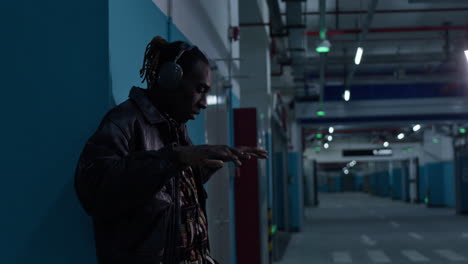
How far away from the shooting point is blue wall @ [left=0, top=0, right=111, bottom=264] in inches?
87.2

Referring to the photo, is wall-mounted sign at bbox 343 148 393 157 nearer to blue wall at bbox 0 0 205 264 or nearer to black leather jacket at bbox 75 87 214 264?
blue wall at bbox 0 0 205 264

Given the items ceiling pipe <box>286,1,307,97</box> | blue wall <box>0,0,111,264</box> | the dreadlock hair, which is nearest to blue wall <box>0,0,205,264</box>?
blue wall <box>0,0,111,264</box>

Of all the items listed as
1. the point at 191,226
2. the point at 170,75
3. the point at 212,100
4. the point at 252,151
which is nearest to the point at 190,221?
the point at 191,226

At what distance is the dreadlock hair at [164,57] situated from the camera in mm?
2070

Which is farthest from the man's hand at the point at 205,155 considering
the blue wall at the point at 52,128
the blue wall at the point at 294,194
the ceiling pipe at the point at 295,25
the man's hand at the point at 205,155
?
the blue wall at the point at 294,194

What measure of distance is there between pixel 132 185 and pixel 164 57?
24.6 inches

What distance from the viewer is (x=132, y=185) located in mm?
1671

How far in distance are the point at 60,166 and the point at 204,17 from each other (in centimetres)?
270

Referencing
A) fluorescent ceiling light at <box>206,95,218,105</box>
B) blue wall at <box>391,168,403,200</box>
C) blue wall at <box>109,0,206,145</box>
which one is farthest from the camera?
blue wall at <box>391,168,403,200</box>

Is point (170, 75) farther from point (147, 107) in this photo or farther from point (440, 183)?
point (440, 183)

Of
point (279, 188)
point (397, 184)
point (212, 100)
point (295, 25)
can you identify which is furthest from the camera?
point (397, 184)

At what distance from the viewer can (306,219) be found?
63.2ft

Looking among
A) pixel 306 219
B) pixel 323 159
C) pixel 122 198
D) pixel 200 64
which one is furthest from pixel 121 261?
pixel 323 159

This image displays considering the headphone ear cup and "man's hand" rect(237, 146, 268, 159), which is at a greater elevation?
the headphone ear cup
